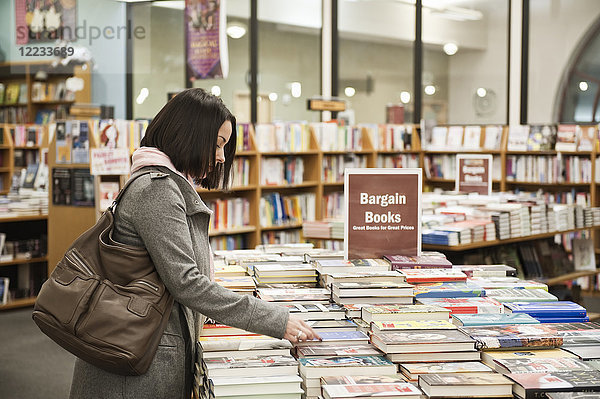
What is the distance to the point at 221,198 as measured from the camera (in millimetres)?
7902

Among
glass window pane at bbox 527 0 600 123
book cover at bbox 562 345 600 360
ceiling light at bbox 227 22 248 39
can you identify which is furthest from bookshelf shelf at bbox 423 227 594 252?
ceiling light at bbox 227 22 248 39

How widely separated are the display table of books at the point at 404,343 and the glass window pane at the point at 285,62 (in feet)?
30.5

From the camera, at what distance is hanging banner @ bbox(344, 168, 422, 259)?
335 cm

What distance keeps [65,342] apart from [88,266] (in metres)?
0.21

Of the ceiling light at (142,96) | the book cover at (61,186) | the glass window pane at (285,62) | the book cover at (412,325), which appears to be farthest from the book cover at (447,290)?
the glass window pane at (285,62)

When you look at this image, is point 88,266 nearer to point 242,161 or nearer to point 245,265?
point 245,265

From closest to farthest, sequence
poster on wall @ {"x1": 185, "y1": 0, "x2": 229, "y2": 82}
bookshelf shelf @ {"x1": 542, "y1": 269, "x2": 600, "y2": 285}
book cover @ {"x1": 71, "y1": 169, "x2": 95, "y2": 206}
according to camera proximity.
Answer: bookshelf shelf @ {"x1": 542, "y1": 269, "x2": 600, "y2": 285}
book cover @ {"x1": 71, "y1": 169, "x2": 95, "y2": 206}
poster on wall @ {"x1": 185, "y1": 0, "x2": 229, "y2": 82}

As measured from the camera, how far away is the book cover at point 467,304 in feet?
8.46

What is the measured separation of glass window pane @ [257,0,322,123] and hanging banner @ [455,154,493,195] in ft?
18.4

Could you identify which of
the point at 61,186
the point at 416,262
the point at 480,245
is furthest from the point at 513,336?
the point at 61,186

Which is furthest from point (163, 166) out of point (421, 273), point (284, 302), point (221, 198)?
point (221, 198)

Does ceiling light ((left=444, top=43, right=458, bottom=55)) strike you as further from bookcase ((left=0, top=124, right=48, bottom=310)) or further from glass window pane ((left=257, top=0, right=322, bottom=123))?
bookcase ((left=0, top=124, right=48, bottom=310))

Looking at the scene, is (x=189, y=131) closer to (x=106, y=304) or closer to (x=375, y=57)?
(x=106, y=304)

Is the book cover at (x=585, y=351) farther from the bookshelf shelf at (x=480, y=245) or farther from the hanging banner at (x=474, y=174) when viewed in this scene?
Answer: the hanging banner at (x=474, y=174)
